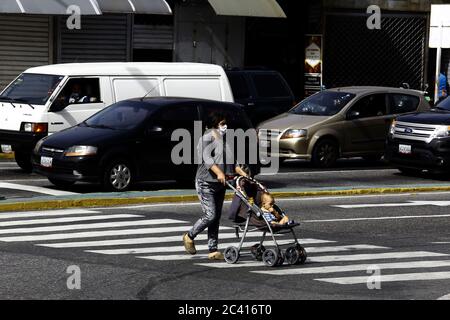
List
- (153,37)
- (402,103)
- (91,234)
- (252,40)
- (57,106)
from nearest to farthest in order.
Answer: (91,234) < (57,106) < (402,103) < (153,37) < (252,40)

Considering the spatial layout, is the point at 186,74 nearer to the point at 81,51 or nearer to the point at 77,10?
the point at 77,10

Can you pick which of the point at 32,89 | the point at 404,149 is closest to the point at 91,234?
the point at 32,89

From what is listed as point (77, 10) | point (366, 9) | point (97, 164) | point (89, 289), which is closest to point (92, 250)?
point (89, 289)

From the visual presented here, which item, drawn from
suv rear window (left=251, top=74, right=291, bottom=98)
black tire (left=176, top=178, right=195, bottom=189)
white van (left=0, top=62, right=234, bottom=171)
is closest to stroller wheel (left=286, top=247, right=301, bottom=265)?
black tire (left=176, top=178, right=195, bottom=189)

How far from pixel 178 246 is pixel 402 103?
41.7 feet

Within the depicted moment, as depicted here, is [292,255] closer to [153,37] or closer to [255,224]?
[255,224]

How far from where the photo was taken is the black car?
A: 20094 mm

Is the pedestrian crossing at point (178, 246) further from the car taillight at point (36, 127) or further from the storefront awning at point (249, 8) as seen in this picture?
the storefront awning at point (249, 8)

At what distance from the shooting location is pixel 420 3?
37.2 meters

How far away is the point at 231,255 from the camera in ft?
46.9

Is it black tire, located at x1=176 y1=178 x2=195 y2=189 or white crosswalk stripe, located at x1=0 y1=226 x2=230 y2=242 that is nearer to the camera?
white crosswalk stripe, located at x1=0 y1=226 x2=230 y2=242

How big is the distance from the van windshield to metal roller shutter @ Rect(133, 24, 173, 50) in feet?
36.6

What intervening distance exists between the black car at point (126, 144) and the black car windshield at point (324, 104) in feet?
17.9

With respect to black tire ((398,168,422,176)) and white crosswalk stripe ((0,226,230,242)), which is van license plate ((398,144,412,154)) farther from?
white crosswalk stripe ((0,226,230,242))
